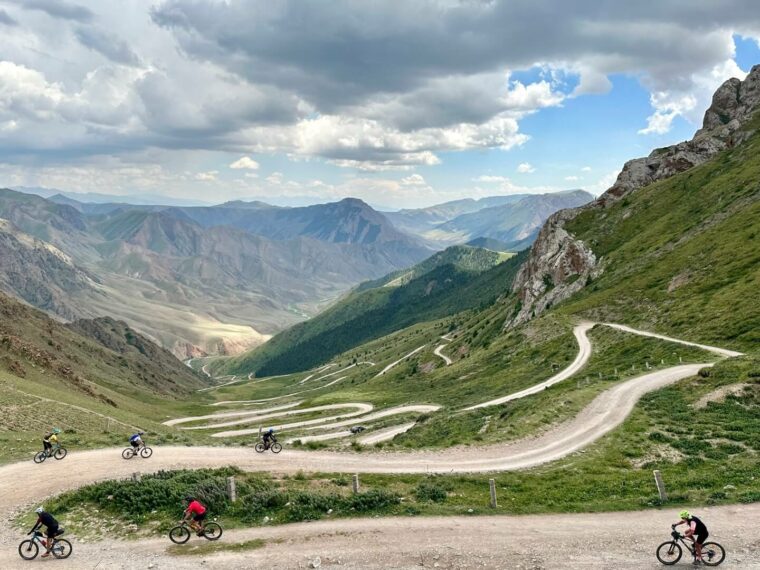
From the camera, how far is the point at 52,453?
34500mm

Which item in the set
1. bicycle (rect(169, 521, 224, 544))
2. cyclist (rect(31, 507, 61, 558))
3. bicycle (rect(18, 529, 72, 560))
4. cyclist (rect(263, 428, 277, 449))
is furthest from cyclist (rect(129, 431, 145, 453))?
bicycle (rect(169, 521, 224, 544))

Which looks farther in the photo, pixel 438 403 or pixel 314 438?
pixel 438 403

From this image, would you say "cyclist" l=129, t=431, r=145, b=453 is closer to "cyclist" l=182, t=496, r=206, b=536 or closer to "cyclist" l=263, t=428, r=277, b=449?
"cyclist" l=263, t=428, r=277, b=449

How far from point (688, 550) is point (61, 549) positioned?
1087 inches

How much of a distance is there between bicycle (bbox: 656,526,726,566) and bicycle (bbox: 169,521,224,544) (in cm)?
1978

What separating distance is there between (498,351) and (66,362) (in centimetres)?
10892

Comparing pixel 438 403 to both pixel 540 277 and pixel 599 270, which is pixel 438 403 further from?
pixel 540 277

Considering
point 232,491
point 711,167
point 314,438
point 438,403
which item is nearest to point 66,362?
point 314,438

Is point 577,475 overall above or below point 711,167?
below

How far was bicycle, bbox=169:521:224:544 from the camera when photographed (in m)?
22.0

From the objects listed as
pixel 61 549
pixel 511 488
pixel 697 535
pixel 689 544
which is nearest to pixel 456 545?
pixel 511 488

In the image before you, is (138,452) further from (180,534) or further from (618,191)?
(618,191)

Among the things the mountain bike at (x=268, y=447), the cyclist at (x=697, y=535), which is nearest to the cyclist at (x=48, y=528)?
→ the mountain bike at (x=268, y=447)

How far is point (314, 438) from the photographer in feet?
201
